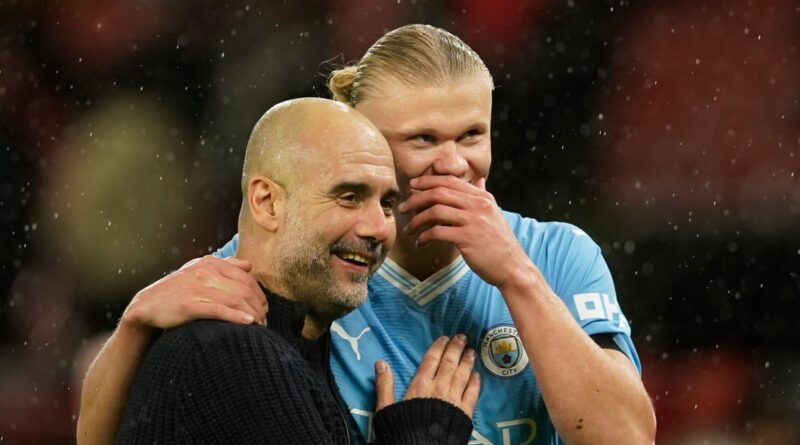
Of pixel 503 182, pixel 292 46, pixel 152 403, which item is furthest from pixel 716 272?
pixel 152 403

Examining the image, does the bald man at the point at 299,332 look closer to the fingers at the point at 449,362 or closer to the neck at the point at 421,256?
the fingers at the point at 449,362

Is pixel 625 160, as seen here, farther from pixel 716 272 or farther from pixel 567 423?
pixel 567 423

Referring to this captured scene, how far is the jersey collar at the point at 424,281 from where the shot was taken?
2.57 meters

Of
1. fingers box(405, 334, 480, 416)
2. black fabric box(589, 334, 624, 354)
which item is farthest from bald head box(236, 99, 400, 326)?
black fabric box(589, 334, 624, 354)

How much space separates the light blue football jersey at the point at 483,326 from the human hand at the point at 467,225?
0.19 meters

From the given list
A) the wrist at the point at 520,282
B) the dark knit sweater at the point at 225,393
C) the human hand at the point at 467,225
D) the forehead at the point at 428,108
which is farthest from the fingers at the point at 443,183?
the dark knit sweater at the point at 225,393

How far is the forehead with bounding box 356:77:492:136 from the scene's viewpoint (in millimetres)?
2488

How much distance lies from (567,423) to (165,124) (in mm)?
3284

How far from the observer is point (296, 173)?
2191 millimetres

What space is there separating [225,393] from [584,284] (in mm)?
933

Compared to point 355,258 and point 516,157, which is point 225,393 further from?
point 516,157

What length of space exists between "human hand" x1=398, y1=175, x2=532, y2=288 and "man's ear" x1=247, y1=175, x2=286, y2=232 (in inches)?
13.9

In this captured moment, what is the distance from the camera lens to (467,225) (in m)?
2.35

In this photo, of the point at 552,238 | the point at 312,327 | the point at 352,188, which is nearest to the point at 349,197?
the point at 352,188
